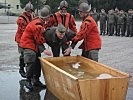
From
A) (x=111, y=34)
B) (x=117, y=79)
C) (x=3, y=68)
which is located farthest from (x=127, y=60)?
(x=111, y=34)

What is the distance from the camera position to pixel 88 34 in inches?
351

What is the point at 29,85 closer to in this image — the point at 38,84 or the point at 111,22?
the point at 38,84

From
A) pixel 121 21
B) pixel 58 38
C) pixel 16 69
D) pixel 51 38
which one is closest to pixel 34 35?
pixel 51 38

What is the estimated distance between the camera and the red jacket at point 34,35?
8695mm

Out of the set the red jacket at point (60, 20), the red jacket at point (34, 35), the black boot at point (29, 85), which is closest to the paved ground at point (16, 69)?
the black boot at point (29, 85)

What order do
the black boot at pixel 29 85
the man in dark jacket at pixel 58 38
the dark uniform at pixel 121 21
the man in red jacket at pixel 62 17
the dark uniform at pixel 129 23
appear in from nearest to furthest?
the man in dark jacket at pixel 58 38
the black boot at pixel 29 85
the man in red jacket at pixel 62 17
the dark uniform at pixel 129 23
the dark uniform at pixel 121 21

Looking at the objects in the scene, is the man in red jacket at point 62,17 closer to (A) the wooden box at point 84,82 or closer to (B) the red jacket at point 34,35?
(B) the red jacket at point 34,35

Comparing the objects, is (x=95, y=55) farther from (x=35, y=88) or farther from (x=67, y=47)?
(x=35, y=88)

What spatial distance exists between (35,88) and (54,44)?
107 cm

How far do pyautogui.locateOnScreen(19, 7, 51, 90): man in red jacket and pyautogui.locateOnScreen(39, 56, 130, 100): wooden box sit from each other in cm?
30

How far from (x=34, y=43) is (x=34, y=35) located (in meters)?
0.29

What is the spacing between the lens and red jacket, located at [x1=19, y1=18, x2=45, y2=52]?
870 cm

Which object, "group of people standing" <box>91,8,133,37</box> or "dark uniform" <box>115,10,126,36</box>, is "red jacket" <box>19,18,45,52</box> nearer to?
"group of people standing" <box>91,8,133,37</box>

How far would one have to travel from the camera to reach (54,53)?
31.8ft
